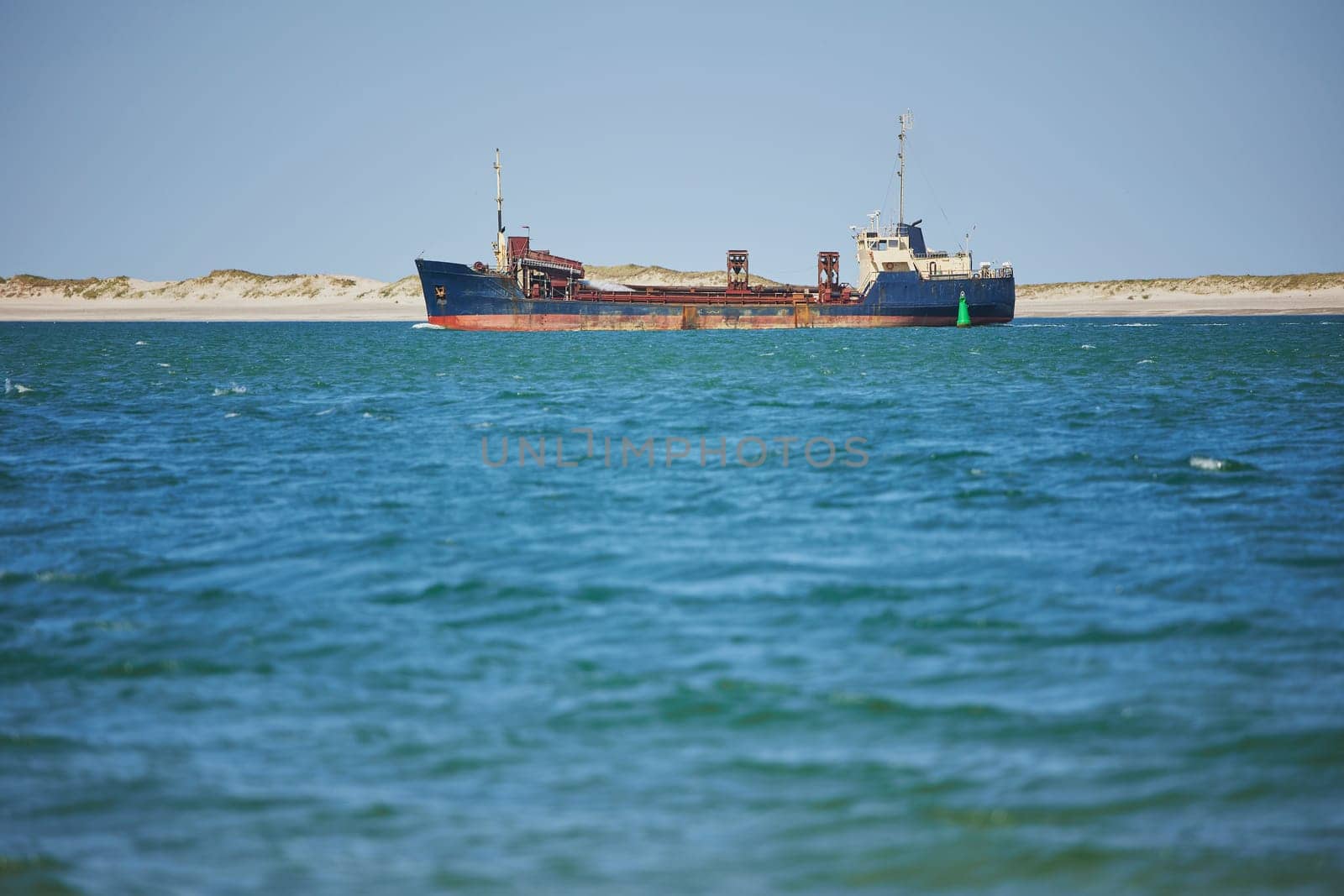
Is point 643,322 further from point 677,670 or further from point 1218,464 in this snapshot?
point 677,670

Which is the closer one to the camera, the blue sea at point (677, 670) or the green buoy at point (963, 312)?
the blue sea at point (677, 670)

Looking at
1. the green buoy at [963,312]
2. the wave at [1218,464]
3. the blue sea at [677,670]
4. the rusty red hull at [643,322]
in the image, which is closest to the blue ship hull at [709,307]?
the rusty red hull at [643,322]

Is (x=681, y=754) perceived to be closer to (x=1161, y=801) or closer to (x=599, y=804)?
(x=599, y=804)

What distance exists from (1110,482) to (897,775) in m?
11.4

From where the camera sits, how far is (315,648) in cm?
911

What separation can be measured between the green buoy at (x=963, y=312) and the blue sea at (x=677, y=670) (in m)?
70.1

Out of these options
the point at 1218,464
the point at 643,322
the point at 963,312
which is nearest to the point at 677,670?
the point at 1218,464

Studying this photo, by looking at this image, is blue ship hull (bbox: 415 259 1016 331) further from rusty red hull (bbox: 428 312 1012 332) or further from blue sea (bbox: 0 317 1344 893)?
blue sea (bbox: 0 317 1344 893)

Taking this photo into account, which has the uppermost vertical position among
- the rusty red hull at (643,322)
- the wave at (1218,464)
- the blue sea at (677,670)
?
the rusty red hull at (643,322)

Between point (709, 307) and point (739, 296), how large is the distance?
3.91 meters

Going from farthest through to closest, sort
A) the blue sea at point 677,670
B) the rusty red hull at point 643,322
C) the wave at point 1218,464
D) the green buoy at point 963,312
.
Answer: the green buoy at point 963,312 → the rusty red hull at point 643,322 → the wave at point 1218,464 → the blue sea at point 677,670

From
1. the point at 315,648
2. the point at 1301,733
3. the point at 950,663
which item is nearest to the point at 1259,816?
the point at 1301,733

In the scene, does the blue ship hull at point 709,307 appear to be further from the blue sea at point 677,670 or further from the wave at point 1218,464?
the wave at point 1218,464

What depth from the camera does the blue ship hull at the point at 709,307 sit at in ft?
259
